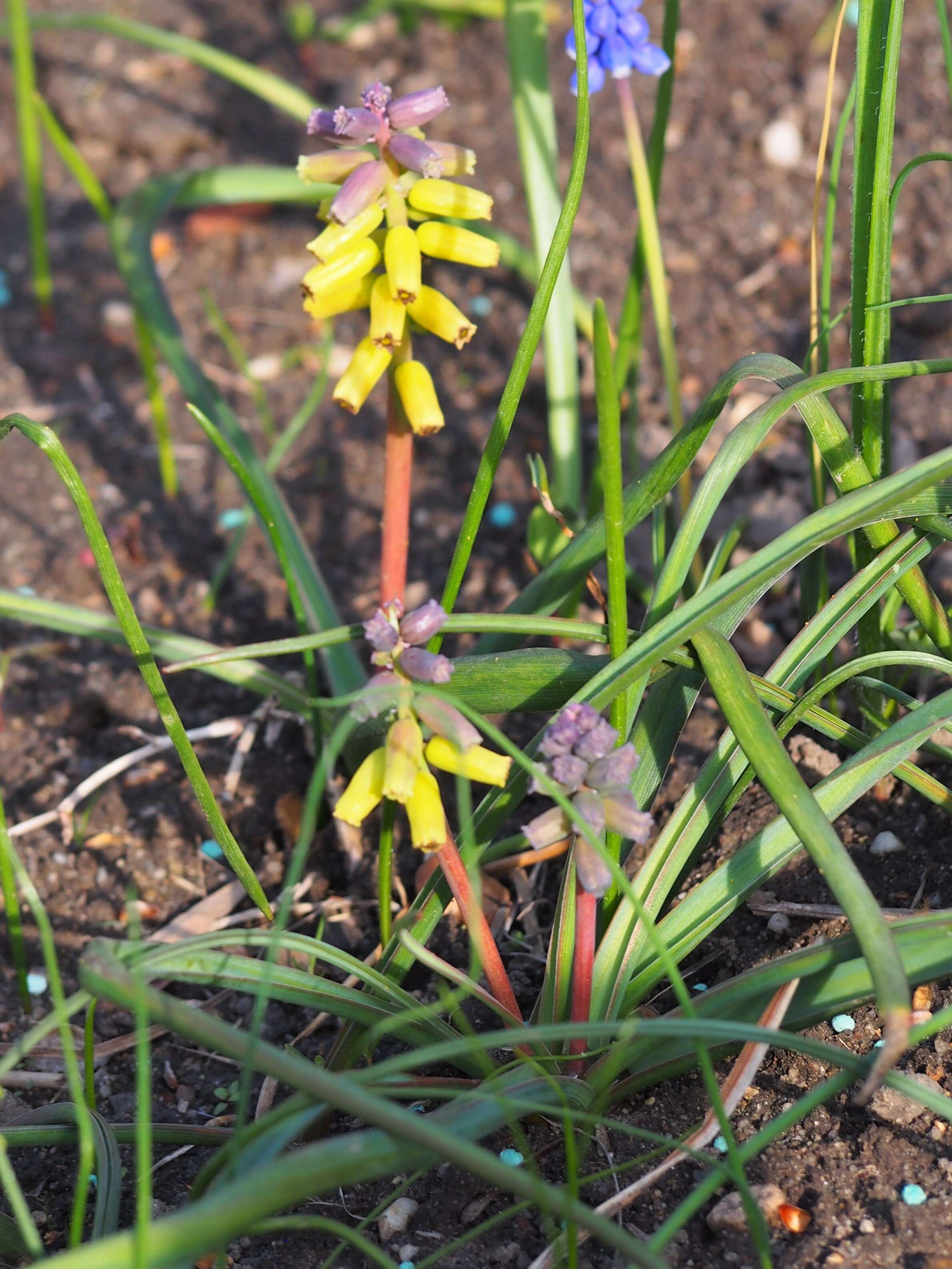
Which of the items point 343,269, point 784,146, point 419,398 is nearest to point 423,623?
point 419,398

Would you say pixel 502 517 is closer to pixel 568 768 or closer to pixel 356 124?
pixel 356 124

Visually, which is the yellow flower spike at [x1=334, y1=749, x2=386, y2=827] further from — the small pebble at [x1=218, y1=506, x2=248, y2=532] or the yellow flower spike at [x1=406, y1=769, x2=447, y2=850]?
the small pebble at [x1=218, y1=506, x2=248, y2=532]

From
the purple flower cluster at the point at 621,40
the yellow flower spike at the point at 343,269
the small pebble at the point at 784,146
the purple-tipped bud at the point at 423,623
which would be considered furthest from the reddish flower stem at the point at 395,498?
the small pebble at the point at 784,146

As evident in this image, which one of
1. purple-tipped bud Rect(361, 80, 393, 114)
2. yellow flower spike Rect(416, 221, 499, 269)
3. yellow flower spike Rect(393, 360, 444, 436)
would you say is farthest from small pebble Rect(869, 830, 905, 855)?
purple-tipped bud Rect(361, 80, 393, 114)

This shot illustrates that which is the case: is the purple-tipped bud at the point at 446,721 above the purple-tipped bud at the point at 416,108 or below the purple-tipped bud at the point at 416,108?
below

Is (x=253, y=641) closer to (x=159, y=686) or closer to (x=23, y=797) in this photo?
(x=23, y=797)

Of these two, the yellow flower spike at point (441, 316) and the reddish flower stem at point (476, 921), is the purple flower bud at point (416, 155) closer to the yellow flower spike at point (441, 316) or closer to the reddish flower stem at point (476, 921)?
the yellow flower spike at point (441, 316)
